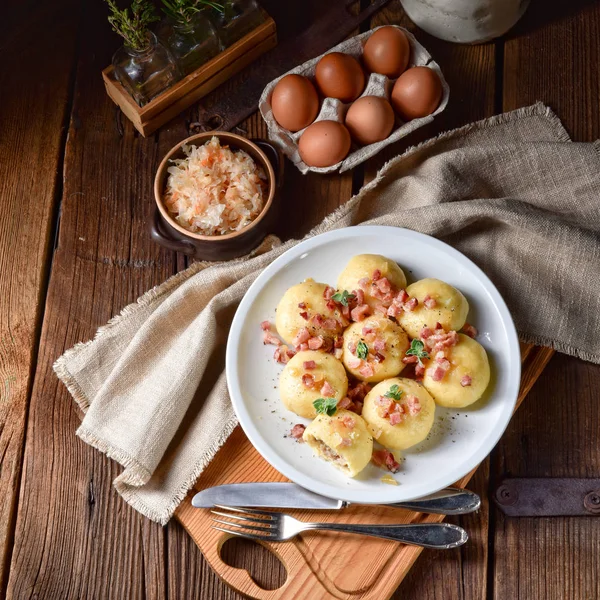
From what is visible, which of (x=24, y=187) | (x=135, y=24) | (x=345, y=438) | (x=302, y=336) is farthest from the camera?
(x=24, y=187)

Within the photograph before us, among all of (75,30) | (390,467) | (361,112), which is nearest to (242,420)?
(390,467)

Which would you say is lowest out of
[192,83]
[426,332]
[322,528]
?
[322,528]

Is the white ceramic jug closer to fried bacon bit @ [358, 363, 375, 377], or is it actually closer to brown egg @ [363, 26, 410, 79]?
brown egg @ [363, 26, 410, 79]

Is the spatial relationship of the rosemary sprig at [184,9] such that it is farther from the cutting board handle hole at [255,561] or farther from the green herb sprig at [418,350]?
the cutting board handle hole at [255,561]

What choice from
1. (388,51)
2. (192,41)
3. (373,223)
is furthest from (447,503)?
(192,41)

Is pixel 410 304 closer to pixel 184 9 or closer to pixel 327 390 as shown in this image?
pixel 327 390

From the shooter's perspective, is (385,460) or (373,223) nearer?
(385,460)

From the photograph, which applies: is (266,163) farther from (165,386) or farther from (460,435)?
(460,435)
